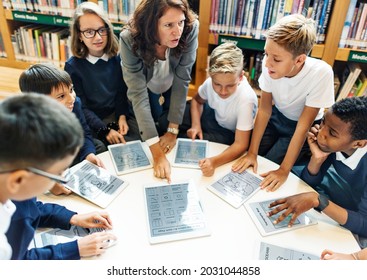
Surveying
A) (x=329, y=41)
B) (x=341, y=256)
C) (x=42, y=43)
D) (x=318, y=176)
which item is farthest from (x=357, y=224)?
(x=42, y=43)

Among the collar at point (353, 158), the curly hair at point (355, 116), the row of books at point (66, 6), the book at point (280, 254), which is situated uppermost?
the row of books at point (66, 6)

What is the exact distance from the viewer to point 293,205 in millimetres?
1057

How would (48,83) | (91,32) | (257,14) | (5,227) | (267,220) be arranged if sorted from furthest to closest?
1. (257,14)
2. (91,32)
3. (48,83)
4. (267,220)
5. (5,227)

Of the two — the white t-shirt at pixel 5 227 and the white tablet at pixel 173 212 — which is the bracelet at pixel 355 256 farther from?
the white t-shirt at pixel 5 227

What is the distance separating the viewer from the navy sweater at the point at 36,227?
82 cm

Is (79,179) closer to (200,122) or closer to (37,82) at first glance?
(37,82)

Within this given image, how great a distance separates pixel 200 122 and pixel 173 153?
45cm

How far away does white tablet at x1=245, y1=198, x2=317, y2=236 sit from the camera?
3.26 feet

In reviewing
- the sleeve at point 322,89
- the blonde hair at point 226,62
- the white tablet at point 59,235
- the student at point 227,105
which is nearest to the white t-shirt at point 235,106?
the student at point 227,105

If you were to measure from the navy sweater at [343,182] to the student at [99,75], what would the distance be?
0.90 metres

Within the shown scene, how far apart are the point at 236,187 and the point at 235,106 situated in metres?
0.50

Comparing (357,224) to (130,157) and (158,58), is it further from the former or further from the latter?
(158,58)

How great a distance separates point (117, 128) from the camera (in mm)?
1754

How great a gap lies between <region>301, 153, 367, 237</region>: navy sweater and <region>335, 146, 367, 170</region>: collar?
0.04ft
